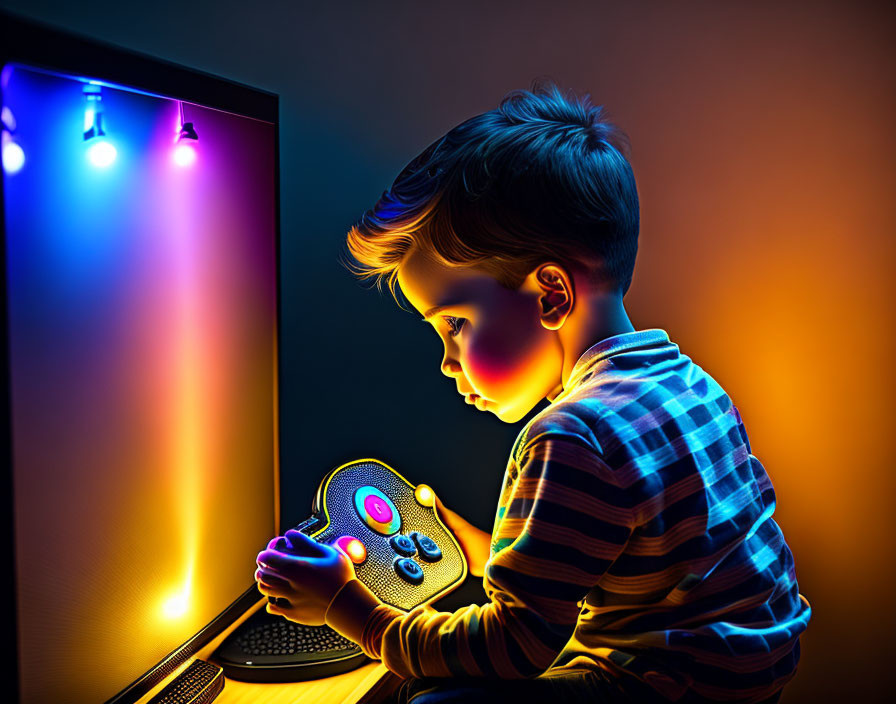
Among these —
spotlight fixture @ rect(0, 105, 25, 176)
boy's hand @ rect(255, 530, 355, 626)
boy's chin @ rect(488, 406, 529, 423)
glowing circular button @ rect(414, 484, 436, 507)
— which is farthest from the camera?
glowing circular button @ rect(414, 484, 436, 507)

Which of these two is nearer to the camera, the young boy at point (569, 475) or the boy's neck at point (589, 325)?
the young boy at point (569, 475)

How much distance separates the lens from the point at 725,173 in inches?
39.9

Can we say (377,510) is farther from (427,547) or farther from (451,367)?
(451,367)

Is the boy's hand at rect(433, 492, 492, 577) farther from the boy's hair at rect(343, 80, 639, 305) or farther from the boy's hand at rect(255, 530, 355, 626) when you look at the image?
the boy's hair at rect(343, 80, 639, 305)

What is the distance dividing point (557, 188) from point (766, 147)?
0.50 meters

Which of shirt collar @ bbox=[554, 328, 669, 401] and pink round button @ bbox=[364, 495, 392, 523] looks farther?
pink round button @ bbox=[364, 495, 392, 523]

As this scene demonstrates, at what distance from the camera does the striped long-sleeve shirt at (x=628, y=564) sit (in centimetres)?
56

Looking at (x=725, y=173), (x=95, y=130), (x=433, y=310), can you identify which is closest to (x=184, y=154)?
(x=95, y=130)

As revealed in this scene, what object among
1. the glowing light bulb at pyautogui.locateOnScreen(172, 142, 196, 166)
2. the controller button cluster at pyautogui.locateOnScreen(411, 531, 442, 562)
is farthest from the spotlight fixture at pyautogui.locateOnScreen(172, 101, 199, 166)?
the controller button cluster at pyautogui.locateOnScreen(411, 531, 442, 562)

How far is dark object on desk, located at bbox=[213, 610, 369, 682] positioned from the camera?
75 cm

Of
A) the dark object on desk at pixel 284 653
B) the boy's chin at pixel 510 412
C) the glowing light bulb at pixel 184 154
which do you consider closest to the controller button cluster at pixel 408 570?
the dark object on desk at pixel 284 653

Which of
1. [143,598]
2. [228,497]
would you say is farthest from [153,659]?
[228,497]

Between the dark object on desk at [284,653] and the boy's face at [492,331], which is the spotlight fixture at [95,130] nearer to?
the boy's face at [492,331]

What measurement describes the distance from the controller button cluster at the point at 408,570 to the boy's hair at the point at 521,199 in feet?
1.11
